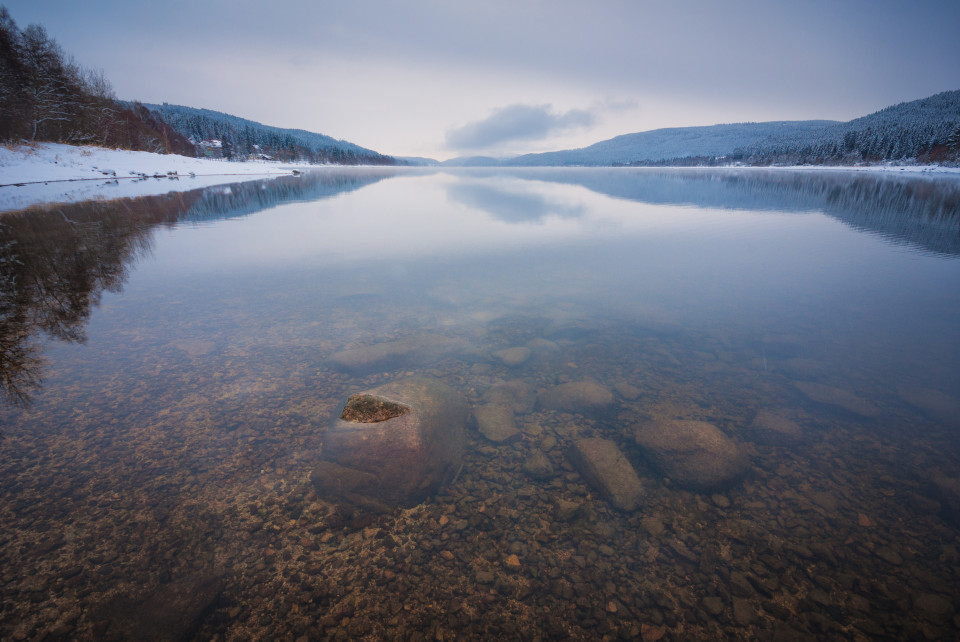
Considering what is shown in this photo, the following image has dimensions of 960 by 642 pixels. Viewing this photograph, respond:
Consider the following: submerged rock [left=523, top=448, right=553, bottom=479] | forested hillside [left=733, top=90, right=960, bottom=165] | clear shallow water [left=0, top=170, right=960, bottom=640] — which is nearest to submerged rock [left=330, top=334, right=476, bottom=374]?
clear shallow water [left=0, top=170, right=960, bottom=640]

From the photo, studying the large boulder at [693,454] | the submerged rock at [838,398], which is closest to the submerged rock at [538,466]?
the large boulder at [693,454]

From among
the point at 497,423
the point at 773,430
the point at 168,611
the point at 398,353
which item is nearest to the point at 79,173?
the point at 398,353

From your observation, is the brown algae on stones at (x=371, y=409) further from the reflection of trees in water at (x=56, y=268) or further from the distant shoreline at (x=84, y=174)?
the distant shoreline at (x=84, y=174)

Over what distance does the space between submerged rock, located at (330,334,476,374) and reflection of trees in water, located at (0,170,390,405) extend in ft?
18.4

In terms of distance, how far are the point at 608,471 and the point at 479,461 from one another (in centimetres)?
202

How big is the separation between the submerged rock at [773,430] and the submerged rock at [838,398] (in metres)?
1.40

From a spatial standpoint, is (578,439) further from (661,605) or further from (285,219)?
(285,219)

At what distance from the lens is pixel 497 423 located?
6.99 m

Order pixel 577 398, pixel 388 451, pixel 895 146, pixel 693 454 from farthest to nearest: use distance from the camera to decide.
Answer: pixel 895 146
pixel 577 398
pixel 693 454
pixel 388 451

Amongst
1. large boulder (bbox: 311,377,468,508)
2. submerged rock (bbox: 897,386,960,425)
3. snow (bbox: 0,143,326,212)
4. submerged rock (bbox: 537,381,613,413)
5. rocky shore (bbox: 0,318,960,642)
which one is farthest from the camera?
snow (bbox: 0,143,326,212)

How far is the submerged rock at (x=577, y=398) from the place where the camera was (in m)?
7.49

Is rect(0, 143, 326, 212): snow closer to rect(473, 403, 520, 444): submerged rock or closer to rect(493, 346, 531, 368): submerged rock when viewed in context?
rect(493, 346, 531, 368): submerged rock

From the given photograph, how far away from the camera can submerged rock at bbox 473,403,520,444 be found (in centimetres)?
671

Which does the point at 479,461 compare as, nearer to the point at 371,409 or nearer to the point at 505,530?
the point at 505,530
